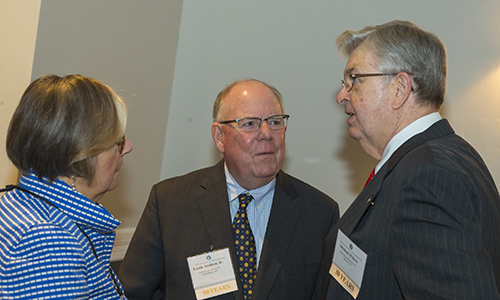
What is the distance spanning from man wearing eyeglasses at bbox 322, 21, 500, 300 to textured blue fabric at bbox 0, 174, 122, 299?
885 millimetres

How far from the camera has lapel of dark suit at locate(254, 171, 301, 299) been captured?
2.08 metres

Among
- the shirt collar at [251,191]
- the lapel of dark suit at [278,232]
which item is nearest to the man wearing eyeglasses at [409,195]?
the lapel of dark suit at [278,232]

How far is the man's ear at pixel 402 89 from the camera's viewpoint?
163 centimetres

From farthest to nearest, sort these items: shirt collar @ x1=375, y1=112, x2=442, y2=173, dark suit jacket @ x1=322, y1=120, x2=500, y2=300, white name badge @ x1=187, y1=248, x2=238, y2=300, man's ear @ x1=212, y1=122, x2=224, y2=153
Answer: man's ear @ x1=212, y1=122, x2=224, y2=153, white name badge @ x1=187, y1=248, x2=238, y2=300, shirt collar @ x1=375, y1=112, x2=442, y2=173, dark suit jacket @ x1=322, y1=120, x2=500, y2=300

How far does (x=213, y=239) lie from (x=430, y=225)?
3.90ft

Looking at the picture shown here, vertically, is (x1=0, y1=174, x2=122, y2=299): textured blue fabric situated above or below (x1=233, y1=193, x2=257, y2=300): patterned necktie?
above

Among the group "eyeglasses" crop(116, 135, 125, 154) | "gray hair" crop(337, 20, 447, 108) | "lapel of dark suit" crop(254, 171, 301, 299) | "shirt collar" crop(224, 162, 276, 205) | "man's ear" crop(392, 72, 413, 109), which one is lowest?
"lapel of dark suit" crop(254, 171, 301, 299)

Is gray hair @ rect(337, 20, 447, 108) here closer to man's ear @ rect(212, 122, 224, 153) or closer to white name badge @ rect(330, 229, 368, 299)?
white name badge @ rect(330, 229, 368, 299)

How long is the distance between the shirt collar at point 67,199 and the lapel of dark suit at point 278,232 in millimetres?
922

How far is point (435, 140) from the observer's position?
1490 mm

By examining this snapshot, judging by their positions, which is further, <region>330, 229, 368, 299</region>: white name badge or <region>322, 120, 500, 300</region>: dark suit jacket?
<region>330, 229, 368, 299</region>: white name badge

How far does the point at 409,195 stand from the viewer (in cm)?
131

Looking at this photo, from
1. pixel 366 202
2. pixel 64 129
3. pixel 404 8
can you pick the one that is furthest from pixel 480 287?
pixel 404 8

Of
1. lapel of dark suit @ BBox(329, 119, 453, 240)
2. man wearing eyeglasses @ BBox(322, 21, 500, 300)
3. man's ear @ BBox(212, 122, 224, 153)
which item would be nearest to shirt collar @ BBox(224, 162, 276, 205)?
man's ear @ BBox(212, 122, 224, 153)
